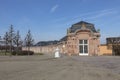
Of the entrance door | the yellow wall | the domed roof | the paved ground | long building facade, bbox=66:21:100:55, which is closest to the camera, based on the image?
the paved ground

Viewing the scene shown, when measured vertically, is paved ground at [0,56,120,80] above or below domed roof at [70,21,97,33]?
below

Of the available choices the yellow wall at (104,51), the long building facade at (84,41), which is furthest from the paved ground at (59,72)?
the yellow wall at (104,51)

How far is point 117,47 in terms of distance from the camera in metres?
51.9

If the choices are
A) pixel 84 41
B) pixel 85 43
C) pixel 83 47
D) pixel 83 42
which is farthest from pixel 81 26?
pixel 83 47

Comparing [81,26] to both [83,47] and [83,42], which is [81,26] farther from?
[83,47]

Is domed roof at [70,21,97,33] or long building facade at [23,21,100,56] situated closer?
long building facade at [23,21,100,56]

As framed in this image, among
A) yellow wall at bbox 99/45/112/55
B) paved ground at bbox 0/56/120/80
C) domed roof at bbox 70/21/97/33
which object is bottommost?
paved ground at bbox 0/56/120/80

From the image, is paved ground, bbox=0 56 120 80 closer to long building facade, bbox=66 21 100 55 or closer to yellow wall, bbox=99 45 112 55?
long building facade, bbox=66 21 100 55

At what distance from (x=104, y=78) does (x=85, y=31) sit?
125 ft

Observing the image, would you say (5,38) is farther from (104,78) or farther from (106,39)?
(104,78)

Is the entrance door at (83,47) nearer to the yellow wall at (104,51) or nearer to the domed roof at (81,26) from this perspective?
the domed roof at (81,26)

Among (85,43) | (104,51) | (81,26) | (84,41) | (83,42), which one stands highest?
(81,26)

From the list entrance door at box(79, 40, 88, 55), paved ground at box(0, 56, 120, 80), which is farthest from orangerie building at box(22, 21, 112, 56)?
paved ground at box(0, 56, 120, 80)

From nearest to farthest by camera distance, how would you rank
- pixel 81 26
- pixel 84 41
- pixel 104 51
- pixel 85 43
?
1. pixel 85 43
2. pixel 84 41
3. pixel 104 51
4. pixel 81 26
